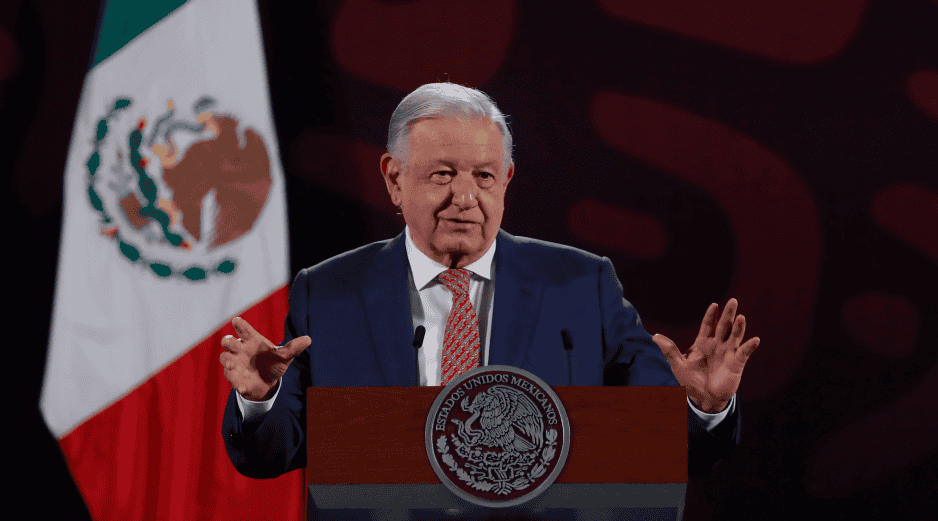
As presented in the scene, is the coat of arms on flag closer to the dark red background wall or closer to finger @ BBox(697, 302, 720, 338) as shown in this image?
the dark red background wall

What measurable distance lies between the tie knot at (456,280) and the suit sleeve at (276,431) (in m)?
0.36

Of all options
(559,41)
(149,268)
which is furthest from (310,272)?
(559,41)

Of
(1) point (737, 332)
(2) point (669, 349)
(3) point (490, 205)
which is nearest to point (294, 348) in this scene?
(3) point (490, 205)

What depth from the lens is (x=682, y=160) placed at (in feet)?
10.5

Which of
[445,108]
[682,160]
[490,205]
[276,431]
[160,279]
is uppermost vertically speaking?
[445,108]

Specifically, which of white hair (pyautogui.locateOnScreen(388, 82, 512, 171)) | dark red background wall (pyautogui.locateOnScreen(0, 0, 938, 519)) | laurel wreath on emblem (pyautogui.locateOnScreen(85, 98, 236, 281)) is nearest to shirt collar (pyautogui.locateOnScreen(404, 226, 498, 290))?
white hair (pyautogui.locateOnScreen(388, 82, 512, 171))

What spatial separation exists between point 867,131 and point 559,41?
134 centimetres

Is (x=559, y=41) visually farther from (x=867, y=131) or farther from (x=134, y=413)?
(x=134, y=413)

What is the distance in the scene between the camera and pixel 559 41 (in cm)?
324

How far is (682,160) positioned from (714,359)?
6.07ft

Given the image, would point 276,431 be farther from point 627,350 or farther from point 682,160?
point 682,160

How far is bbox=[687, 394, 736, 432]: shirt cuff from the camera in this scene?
5.16ft

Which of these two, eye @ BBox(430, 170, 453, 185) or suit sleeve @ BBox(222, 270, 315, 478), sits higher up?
eye @ BBox(430, 170, 453, 185)

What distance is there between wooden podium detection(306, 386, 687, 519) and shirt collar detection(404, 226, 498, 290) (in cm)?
70
